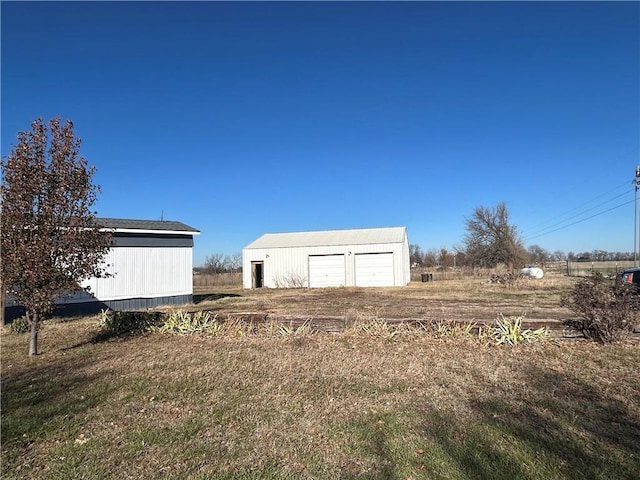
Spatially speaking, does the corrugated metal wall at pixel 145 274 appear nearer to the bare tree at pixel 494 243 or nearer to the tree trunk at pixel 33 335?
the tree trunk at pixel 33 335

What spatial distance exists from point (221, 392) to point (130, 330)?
234 inches

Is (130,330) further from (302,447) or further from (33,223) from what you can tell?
(302,447)

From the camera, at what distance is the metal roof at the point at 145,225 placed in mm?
17203

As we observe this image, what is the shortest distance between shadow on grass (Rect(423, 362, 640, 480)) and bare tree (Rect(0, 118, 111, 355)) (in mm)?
7020

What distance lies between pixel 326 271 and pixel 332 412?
27421 mm

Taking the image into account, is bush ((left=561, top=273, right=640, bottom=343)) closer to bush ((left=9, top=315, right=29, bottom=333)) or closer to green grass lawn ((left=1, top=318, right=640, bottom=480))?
green grass lawn ((left=1, top=318, right=640, bottom=480))

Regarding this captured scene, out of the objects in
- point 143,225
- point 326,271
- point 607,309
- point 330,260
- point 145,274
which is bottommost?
point 607,309

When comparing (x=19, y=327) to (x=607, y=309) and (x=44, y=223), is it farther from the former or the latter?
(x=607, y=309)

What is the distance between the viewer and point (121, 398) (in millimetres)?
5250

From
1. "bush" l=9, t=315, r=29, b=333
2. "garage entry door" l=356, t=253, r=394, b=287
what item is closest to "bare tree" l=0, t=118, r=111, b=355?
"bush" l=9, t=315, r=29, b=333

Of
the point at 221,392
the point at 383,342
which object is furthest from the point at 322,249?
the point at 221,392

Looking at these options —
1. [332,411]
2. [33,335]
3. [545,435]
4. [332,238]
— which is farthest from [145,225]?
[332,238]

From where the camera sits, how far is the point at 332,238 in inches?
1340

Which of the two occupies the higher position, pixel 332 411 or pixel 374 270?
pixel 374 270
